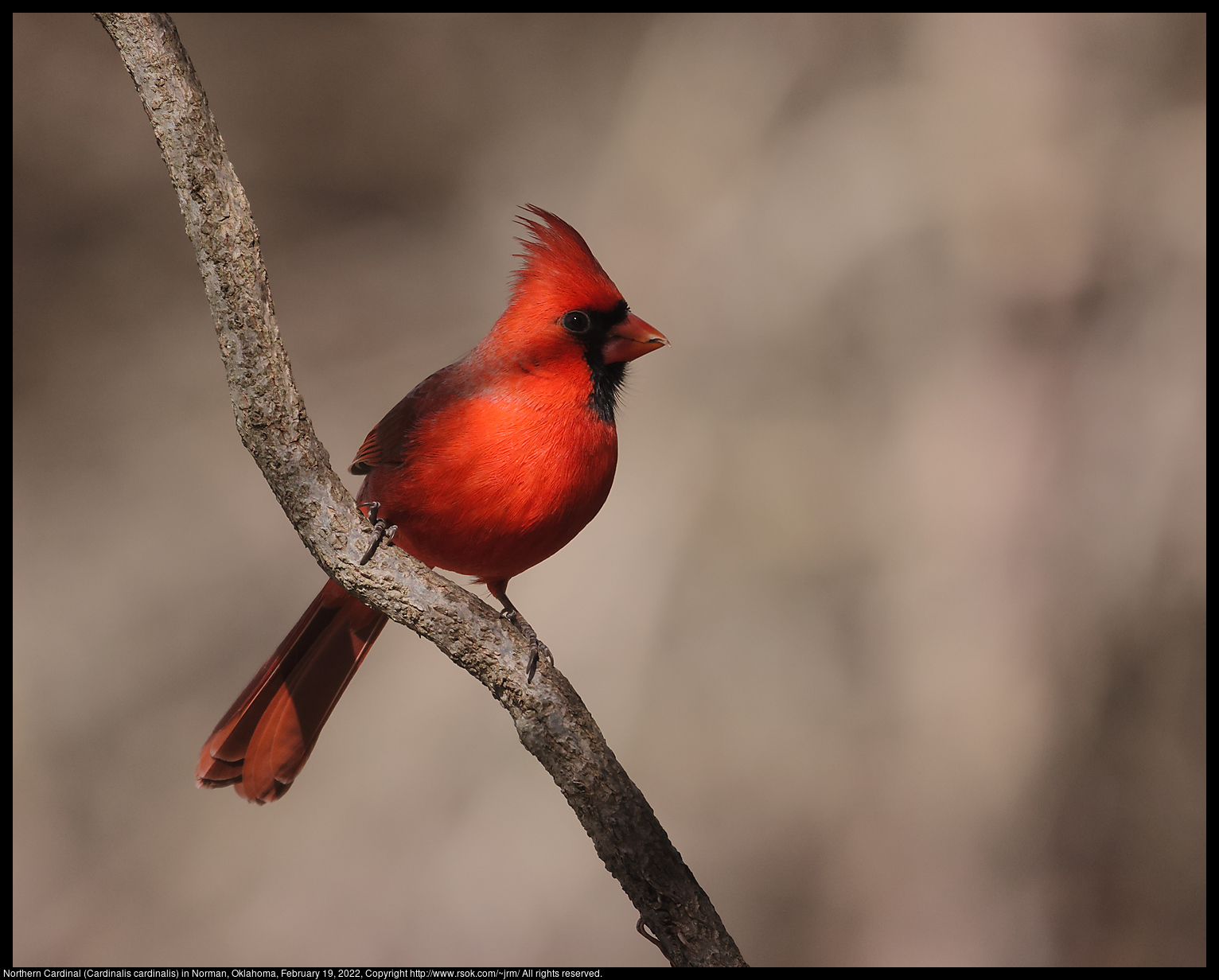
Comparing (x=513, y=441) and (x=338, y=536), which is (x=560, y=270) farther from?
(x=338, y=536)

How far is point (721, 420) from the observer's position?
341 cm

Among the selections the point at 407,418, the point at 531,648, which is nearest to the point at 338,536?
the point at 531,648

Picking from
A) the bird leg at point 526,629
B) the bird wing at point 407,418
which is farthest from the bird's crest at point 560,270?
the bird leg at point 526,629

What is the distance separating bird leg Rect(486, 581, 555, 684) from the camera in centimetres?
142

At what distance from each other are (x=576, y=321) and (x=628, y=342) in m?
0.10

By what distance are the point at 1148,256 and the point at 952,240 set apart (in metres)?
0.61

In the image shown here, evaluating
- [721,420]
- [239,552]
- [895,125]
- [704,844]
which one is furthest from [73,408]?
[895,125]

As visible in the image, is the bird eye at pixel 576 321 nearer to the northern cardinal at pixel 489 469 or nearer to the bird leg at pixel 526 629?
the northern cardinal at pixel 489 469

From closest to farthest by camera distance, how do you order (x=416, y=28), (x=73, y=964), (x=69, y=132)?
1. (x=73, y=964)
2. (x=69, y=132)
3. (x=416, y=28)

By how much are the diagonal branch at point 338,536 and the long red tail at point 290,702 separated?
513 millimetres

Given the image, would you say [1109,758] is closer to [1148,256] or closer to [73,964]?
[1148,256]

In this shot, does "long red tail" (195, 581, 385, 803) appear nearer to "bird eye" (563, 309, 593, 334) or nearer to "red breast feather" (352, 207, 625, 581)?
"red breast feather" (352, 207, 625, 581)

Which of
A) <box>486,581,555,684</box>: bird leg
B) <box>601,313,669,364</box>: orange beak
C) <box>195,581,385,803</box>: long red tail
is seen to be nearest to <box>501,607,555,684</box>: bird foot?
<box>486,581,555,684</box>: bird leg

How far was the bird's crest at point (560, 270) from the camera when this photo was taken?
5.62 feet
